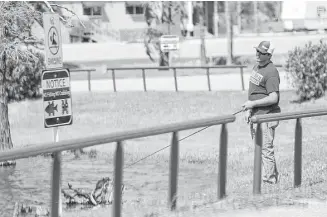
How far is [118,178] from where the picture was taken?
8.60m

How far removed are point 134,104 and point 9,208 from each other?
60.4 feet

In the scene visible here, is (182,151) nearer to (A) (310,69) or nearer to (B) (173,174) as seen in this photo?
(B) (173,174)

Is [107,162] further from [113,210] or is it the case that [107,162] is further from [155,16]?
[155,16]

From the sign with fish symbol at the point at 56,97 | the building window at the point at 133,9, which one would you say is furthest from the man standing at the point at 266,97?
the building window at the point at 133,9

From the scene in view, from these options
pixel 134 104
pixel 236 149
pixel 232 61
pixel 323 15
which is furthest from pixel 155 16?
pixel 236 149

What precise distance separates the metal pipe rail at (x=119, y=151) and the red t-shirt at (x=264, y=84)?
1.30 metres

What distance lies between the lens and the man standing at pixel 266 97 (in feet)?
35.1

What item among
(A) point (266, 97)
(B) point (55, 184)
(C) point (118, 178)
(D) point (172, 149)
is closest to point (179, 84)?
(A) point (266, 97)

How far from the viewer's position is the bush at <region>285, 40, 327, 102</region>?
24.4 meters

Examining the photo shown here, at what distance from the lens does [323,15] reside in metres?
49.6

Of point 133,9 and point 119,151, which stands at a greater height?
point 119,151

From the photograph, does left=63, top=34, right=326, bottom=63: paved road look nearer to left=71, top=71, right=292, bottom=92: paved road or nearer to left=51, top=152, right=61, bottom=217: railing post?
left=71, top=71, right=292, bottom=92: paved road

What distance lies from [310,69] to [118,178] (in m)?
16.6

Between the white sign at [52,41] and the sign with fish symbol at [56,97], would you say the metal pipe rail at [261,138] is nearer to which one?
the sign with fish symbol at [56,97]
